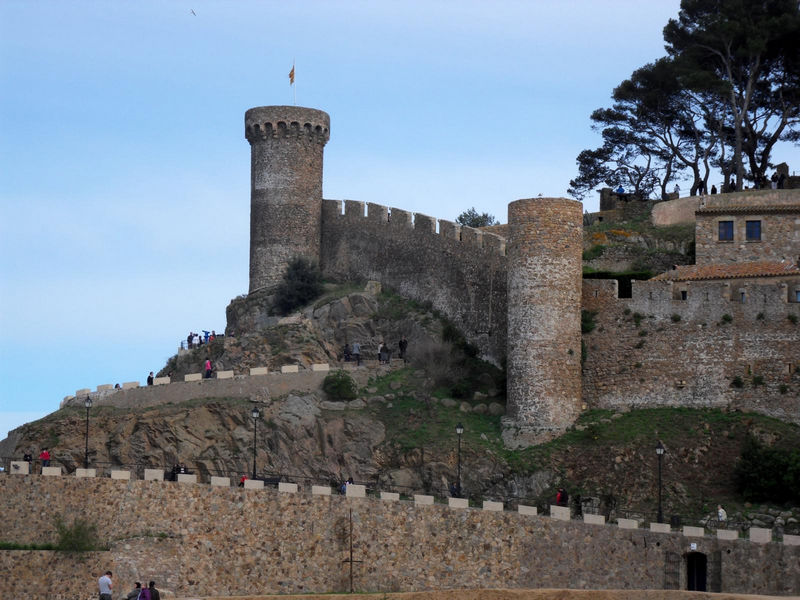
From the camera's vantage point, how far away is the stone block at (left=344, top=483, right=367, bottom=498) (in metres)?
47.1

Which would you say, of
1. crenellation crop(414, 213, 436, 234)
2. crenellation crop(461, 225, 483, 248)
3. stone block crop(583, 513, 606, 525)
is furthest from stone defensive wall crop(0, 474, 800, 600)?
crenellation crop(414, 213, 436, 234)

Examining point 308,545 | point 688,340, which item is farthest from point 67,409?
point 688,340

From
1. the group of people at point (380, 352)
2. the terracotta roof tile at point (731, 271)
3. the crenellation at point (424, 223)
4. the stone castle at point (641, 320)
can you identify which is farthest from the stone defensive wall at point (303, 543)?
the crenellation at point (424, 223)

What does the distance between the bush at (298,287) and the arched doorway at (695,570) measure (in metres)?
23.5

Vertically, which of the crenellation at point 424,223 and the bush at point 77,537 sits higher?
the crenellation at point 424,223

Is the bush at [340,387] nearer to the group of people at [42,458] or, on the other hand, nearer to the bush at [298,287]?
the bush at [298,287]

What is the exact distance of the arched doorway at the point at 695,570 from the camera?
43.9 m

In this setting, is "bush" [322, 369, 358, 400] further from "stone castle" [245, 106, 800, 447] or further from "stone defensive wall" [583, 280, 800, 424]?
"stone defensive wall" [583, 280, 800, 424]

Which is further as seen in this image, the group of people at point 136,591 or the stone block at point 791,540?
the stone block at point 791,540

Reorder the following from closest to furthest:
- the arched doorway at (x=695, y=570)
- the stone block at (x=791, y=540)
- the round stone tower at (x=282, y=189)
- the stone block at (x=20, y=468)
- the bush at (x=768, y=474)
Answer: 1. the stone block at (x=791, y=540)
2. the arched doorway at (x=695, y=570)
3. the bush at (x=768, y=474)
4. the stone block at (x=20, y=468)
5. the round stone tower at (x=282, y=189)

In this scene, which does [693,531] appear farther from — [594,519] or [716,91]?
[716,91]

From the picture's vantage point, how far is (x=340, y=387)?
54.7 metres

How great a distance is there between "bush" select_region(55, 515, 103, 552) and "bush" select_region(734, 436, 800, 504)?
712 inches

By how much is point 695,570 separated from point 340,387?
1500 centimetres
